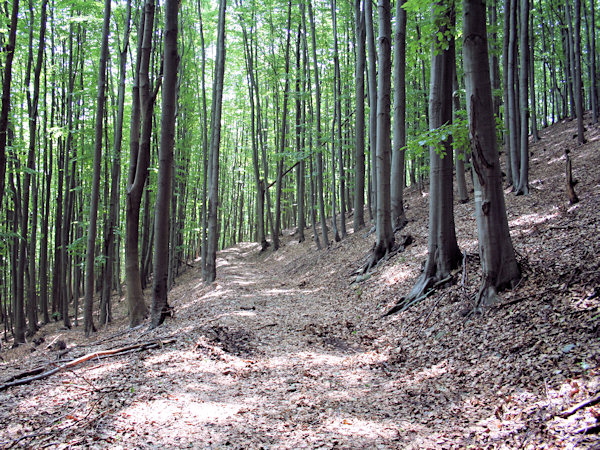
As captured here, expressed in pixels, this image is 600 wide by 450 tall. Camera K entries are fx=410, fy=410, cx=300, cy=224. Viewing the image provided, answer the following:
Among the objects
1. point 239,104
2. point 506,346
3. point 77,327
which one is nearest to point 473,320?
point 506,346

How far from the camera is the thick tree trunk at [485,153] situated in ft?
16.6

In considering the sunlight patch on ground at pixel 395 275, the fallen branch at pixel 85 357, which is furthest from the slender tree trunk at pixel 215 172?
the fallen branch at pixel 85 357

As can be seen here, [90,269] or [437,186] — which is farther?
[90,269]

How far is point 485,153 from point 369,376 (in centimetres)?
307

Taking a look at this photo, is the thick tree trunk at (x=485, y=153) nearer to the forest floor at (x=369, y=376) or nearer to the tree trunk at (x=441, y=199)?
the forest floor at (x=369, y=376)

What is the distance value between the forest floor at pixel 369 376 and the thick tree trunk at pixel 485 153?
0.31m

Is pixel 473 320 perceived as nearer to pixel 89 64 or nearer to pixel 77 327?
pixel 77 327

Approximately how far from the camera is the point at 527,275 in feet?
17.1

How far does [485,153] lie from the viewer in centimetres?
509

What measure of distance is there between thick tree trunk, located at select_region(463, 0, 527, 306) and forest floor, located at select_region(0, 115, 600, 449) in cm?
31

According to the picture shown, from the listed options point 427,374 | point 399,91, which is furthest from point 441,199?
point 399,91

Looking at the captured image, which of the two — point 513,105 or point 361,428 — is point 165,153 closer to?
point 361,428

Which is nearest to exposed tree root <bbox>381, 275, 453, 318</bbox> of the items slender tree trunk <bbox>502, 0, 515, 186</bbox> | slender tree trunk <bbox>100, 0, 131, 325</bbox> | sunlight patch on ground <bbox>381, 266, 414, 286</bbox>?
sunlight patch on ground <bbox>381, 266, 414, 286</bbox>

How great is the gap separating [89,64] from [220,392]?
51.2 feet
